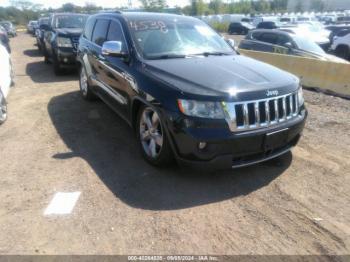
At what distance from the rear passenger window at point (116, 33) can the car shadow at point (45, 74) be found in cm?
482

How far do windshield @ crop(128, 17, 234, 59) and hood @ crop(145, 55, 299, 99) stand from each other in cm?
27

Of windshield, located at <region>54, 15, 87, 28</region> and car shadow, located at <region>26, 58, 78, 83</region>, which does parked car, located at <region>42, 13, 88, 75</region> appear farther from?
windshield, located at <region>54, 15, 87, 28</region>

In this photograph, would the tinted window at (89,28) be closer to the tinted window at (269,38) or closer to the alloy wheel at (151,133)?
the alloy wheel at (151,133)

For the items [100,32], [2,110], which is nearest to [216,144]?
[100,32]

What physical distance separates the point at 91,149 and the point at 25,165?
2.98ft

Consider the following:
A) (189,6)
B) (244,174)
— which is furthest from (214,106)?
(189,6)

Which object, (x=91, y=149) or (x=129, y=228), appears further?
(x=91, y=149)

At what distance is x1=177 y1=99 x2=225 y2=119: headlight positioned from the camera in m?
3.45

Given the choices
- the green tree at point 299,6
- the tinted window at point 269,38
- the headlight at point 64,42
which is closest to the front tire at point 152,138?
the headlight at point 64,42

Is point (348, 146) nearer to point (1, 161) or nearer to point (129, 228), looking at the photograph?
point (129, 228)

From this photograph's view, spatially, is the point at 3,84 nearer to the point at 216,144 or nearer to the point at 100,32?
the point at 100,32

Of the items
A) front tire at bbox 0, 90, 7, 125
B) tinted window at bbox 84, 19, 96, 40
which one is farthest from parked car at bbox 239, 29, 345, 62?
front tire at bbox 0, 90, 7, 125

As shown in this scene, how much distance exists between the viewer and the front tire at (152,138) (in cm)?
390

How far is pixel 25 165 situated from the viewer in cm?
441
